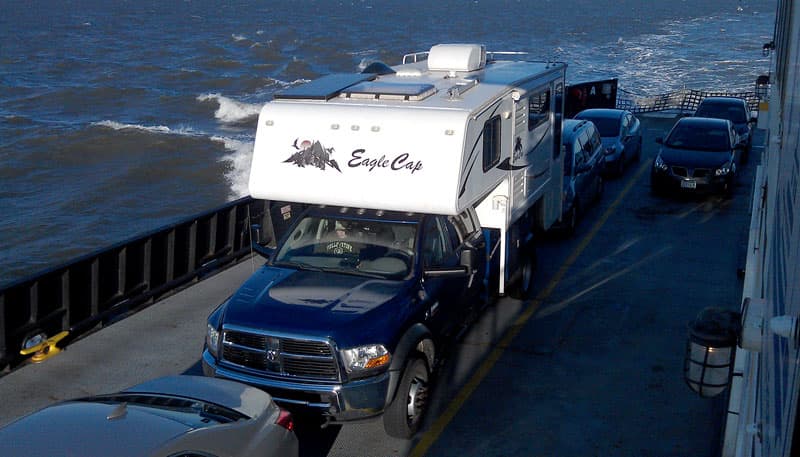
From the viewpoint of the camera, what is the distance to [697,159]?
1728 cm

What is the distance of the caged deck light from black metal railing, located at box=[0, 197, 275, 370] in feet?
23.3

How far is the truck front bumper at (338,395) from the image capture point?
290 inches

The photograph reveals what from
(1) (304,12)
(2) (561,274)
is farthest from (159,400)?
(1) (304,12)

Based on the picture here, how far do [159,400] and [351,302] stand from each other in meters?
2.31

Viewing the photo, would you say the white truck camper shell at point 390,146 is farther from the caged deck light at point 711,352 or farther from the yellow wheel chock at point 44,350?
the caged deck light at point 711,352

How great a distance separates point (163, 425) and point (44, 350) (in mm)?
5082

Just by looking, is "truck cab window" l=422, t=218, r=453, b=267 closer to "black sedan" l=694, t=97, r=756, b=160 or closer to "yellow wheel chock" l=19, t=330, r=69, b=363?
"yellow wheel chock" l=19, t=330, r=69, b=363

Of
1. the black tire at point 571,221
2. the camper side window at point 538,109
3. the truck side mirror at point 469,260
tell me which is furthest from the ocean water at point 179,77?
the truck side mirror at point 469,260

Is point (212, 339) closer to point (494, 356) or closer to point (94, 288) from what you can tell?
point (94, 288)

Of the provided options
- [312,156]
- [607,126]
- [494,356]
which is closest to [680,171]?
[607,126]

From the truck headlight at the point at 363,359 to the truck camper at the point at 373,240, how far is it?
12mm

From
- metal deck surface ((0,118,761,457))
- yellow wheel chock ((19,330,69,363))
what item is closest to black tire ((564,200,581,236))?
metal deck surface ((0,118,761,457))

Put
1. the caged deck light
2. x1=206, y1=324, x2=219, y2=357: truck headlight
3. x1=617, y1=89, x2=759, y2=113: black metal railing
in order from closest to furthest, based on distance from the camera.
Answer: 1. the caged deck light
2. x1=206, y1=324, x2=219, y2=357: truck headlight
3. x1=617, y1=89, x2=759, y2=113: black metal railing

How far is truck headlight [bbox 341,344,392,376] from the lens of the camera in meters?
7.39
